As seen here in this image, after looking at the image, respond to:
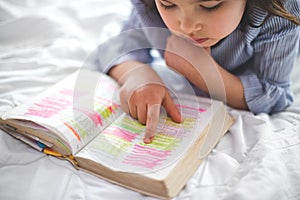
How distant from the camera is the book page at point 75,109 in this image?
64 cm

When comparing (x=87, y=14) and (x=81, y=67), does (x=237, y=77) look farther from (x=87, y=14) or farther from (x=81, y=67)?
(x=87, y=14)

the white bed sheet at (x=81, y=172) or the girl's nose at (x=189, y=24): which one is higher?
the girl's nose at (x=189, y=24)

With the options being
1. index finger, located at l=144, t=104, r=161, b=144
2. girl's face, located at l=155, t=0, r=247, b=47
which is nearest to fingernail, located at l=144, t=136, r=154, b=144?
index finger, located at l=144, t=104, r=161, b=144

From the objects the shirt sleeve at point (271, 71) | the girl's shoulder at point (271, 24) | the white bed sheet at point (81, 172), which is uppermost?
the girl's shoulder at point (271, 24)

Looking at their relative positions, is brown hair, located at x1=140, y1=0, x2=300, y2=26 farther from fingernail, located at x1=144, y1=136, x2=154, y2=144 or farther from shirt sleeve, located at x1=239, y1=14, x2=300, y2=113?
fingernail, located at x1=144, y1=136, x2=154, y2=144

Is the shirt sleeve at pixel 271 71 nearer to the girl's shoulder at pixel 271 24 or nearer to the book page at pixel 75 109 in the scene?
the girl's shoulder at pixel 271 24

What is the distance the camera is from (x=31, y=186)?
604mm

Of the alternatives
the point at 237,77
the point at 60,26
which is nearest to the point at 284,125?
the point at 237,77

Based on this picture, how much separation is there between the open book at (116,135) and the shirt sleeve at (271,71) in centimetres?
8

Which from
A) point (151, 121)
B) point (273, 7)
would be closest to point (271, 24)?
point (273, 7)

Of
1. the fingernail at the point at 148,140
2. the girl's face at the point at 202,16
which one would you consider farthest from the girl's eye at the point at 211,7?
the fingernail at the point at 148,140

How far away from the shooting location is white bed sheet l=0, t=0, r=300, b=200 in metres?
0.58

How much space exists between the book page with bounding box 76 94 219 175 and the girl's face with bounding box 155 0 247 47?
0.14 m

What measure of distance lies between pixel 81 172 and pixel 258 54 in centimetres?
40
